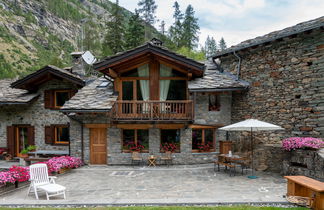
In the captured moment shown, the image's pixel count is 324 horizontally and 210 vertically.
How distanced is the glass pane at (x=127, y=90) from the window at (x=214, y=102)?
4.81 meters

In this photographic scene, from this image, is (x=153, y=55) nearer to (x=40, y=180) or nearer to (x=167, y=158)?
(x=167, y=158)

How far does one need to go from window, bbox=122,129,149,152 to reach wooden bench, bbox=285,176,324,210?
25.6 feet

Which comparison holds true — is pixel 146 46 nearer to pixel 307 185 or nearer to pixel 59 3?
pixel 307 185

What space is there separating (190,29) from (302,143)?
34825 millimetres

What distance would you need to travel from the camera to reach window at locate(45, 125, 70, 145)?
14.6 m

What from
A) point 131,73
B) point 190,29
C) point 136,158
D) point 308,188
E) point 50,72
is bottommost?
point 136,158

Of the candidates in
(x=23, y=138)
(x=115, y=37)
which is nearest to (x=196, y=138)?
(x=23, y=138)

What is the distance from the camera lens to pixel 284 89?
10453 mm

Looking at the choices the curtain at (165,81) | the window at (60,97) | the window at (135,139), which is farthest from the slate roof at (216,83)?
the window at (60,97)

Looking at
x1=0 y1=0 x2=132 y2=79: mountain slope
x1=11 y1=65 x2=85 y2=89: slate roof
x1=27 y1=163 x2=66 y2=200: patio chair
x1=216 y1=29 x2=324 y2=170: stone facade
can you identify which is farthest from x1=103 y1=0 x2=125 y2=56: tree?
x1=27 y1=163 x2=66 y2=200: patio chair

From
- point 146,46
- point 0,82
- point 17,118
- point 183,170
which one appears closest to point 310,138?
point 183,170

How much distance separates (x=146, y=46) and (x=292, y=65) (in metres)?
7.36

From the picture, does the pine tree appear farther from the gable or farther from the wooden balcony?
the wooden balcony

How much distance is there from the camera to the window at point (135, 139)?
12617 millimetres
